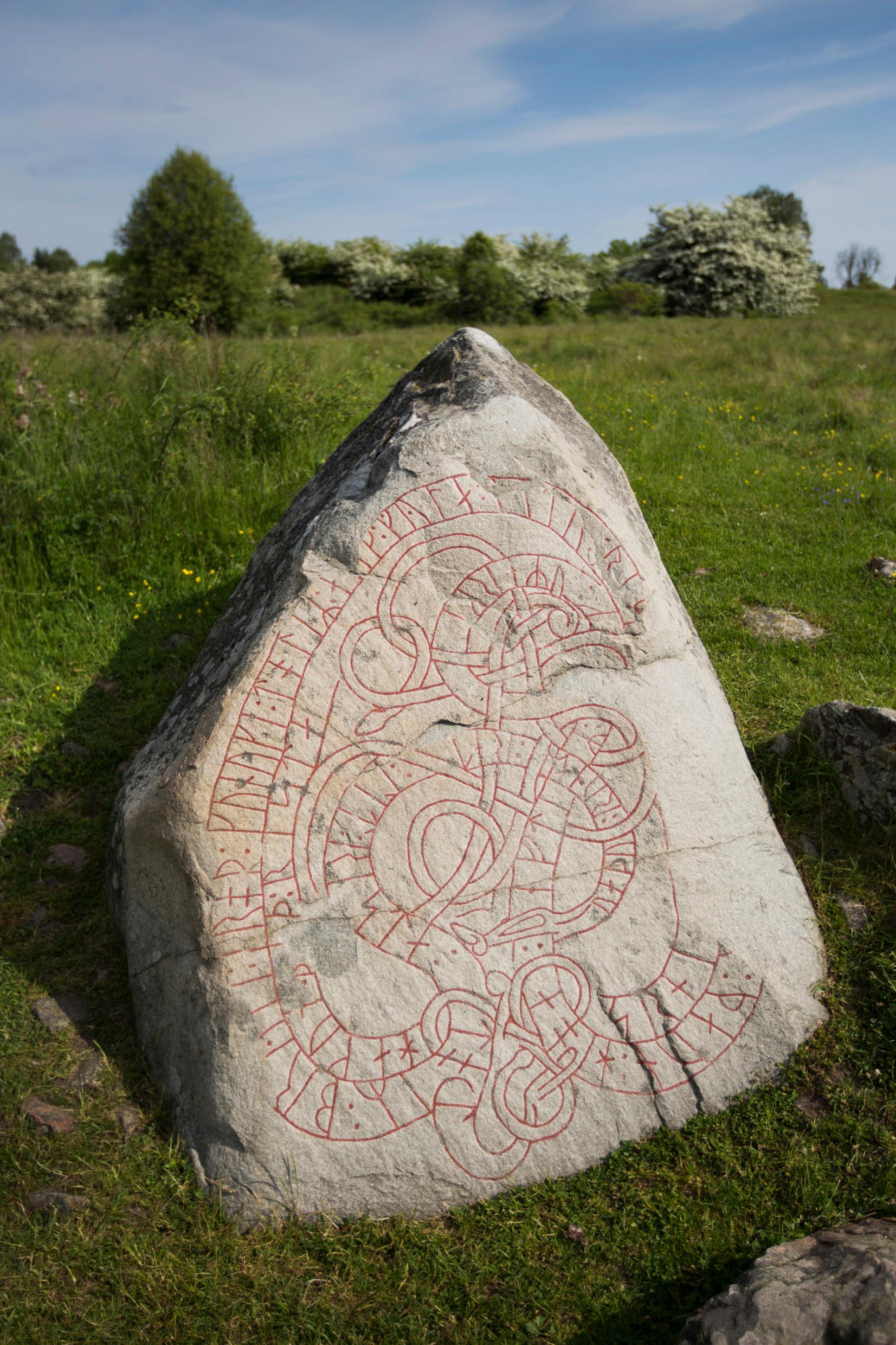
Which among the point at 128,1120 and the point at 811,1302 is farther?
the point at 128,1120

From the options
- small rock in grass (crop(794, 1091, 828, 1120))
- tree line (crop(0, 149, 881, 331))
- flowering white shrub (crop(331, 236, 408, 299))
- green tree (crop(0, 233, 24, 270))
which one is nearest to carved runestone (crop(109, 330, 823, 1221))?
small rock in grass (crop(794, 1091, 828, 1120))

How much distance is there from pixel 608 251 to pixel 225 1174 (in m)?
34.7

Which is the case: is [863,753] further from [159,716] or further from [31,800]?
[31,800]

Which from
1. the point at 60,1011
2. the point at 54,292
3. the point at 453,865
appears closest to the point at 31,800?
the point at 60,1011

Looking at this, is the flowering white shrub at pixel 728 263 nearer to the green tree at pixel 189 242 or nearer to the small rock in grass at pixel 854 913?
the green tree at pixel 189 242

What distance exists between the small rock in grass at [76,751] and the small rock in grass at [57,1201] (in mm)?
2141

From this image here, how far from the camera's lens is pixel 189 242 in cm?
1942

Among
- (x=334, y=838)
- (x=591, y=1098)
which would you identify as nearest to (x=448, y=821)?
(x=334, y=838)

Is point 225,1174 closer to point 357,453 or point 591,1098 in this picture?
point 591,1098

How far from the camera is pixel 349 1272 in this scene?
2.57 m

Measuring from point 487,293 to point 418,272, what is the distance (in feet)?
15.0

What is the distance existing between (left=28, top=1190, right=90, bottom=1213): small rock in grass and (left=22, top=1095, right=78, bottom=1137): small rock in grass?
19 cm

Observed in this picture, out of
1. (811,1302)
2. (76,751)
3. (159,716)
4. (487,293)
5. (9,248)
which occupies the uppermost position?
(9,248)

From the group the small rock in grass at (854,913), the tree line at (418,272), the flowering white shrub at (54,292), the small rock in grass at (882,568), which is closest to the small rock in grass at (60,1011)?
the small rock in grass at (854,913)
